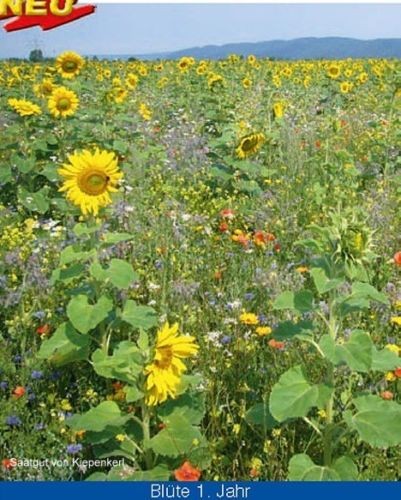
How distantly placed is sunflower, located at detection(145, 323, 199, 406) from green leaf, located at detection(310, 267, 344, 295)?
0.43 metres

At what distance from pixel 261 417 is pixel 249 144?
2.81m

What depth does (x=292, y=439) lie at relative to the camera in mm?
2420

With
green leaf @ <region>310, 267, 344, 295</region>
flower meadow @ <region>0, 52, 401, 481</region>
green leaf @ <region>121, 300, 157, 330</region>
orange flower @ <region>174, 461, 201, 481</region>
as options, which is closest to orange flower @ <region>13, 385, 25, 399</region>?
flower meadow @ <region>0, 52, 401, 481</region>

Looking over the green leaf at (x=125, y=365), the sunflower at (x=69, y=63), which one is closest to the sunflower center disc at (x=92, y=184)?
the green leaf at (x=125, y=365)

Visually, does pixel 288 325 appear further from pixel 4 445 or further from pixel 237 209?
pixel 237 209

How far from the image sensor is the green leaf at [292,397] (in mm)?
1992

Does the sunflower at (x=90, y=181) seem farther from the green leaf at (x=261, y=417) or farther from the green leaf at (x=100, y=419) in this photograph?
the green leaf at (x=261, y=417)

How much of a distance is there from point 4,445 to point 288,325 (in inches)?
42.8

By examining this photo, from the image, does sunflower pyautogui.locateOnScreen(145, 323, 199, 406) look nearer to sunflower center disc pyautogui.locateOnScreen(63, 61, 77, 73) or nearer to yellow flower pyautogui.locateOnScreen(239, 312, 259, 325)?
yellow flower pyautogui.locateOnScreen(239, 312, 259, 325)

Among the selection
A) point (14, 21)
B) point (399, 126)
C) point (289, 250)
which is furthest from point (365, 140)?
point (14, 21)

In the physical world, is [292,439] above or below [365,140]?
below

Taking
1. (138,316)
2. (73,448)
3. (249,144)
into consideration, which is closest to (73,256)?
(138,316)

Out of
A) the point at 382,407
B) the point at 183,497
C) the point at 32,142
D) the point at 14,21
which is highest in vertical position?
the point at 14,21

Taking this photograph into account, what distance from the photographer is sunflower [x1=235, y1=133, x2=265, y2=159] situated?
473cm
